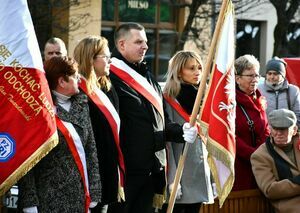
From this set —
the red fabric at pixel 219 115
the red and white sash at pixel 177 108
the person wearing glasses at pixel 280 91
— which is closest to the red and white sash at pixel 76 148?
the red fabric at pixel 219 115

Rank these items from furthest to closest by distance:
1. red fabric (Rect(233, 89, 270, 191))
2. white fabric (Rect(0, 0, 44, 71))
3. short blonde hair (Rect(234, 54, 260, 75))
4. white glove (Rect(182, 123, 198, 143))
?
1. short blonde hair (Rect(234, 54, 260, 75))
2. red fabric (Rect(233, 89, 270, 191))
3. white glove (Rect(182, 123, 198, 143))
4. white fabric (Rect(0, 0, 44, 71))

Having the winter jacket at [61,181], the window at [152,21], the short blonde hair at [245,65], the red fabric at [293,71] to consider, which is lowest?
the window at [152,21]

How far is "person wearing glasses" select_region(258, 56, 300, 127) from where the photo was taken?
348 inches

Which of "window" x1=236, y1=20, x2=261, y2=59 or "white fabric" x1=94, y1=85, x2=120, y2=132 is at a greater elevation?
"white fabric" x1=94, y1=85, x2=120, y2=132

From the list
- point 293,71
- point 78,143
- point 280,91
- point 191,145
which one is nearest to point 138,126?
point 191,145

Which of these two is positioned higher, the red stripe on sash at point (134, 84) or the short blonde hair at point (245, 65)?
the red stripe on sash at point (134, 84)

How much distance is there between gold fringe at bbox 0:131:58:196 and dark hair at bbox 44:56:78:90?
45 centimetres

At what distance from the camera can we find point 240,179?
794cm

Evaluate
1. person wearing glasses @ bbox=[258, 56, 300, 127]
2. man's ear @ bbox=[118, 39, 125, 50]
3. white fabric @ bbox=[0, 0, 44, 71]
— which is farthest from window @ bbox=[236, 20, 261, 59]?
white fabric @ bbox=[0, 0, 44, 71]

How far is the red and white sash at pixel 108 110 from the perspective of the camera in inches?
244

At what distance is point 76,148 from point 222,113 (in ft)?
4.28

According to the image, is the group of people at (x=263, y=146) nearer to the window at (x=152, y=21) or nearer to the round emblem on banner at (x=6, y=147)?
the round emblem on banner at (x=6, y=147)

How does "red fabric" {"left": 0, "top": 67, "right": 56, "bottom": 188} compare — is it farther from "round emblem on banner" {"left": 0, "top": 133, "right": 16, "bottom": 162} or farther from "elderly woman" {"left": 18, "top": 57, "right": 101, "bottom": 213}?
"elderly woman" {"left": 18, "top": 57, "right": 101, "bottom": 213}

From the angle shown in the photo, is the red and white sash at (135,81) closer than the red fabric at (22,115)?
No
